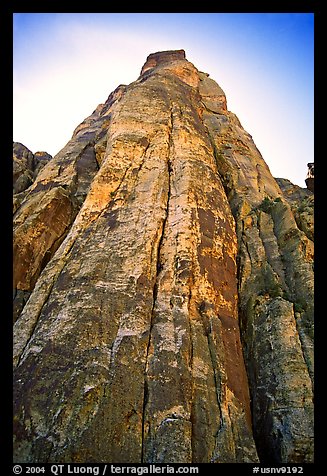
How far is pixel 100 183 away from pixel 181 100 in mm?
13360

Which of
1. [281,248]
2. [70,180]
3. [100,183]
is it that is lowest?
[281,248]

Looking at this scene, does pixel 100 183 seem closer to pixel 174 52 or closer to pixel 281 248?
pixel 281 248

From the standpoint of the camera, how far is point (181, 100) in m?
32.3

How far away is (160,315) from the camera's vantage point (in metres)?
17.0

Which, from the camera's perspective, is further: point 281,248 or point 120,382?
point 281,248

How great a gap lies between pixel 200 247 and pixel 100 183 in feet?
23.5

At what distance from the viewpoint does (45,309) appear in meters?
17.5

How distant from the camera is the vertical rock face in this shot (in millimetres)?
13641

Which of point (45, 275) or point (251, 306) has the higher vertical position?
point (45, 275)

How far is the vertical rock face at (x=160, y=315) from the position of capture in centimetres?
1364
